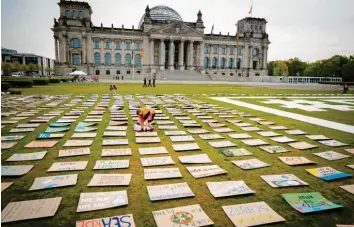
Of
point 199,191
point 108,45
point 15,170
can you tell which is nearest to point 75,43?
point 108,45

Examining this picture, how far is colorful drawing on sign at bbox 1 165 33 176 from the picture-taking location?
494cm

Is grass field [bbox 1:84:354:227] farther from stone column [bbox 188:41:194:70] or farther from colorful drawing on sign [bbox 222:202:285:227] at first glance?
stone column [bbox 188:41:194:70]

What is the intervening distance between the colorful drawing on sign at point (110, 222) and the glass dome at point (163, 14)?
10668 centimetres

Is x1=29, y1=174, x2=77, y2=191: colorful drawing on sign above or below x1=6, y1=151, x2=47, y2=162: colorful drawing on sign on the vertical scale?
below

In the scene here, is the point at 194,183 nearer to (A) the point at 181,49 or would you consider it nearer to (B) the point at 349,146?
(B) the point at 349,146

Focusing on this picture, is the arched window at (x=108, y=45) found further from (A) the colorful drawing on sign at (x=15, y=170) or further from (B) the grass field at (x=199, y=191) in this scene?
(A) the colorful drawing on sign at (x=15, y=170)

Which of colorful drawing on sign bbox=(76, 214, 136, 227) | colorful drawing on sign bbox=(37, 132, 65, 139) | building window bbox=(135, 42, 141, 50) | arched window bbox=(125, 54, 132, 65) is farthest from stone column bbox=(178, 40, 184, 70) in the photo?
colorful drawing on sign bbox=(76, 214, 136, 227)

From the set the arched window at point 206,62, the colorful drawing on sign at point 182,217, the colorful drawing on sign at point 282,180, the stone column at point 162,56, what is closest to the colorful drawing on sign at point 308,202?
the colorful drawing on sign at point 282,180

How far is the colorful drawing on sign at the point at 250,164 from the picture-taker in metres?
5.54

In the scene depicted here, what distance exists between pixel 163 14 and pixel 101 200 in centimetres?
10910

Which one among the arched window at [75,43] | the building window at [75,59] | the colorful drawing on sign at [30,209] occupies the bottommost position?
the colorful drawing on sign at [30,209]

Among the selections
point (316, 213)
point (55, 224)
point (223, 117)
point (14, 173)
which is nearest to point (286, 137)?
point (223, 117)

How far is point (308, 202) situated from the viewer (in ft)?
13.4

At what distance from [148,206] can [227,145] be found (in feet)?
12.6
